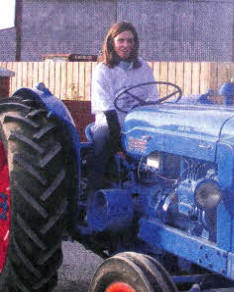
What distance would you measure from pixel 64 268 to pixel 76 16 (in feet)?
61.9

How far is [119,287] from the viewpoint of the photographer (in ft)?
10.2

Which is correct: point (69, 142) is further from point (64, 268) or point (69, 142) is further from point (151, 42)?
point (151, 42)

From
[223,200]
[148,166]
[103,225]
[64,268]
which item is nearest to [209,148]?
[223,200]

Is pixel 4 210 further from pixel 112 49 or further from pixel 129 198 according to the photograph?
pixel 112 49

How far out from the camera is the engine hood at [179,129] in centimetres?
324

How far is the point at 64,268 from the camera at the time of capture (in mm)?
4840

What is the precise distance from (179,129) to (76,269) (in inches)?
69.7

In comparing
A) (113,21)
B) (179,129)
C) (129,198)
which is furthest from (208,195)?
(113,21)

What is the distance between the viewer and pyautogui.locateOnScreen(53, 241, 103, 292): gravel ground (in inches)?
174

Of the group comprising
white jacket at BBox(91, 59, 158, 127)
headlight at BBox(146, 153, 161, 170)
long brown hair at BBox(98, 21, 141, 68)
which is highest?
long brown hair at BBox(98, 21, 141, 68)

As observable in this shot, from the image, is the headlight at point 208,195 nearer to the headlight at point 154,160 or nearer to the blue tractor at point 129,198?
the blue tractor at point 129,198

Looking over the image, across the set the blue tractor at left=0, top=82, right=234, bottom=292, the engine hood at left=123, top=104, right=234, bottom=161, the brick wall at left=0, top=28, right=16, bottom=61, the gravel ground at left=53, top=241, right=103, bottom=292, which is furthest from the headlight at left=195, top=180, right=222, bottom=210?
the brick wall at left=0, top=28, right=16, bottom=61

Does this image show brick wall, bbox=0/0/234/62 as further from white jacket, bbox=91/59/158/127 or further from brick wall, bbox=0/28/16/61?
white jacket, bbox=91/59/158/127

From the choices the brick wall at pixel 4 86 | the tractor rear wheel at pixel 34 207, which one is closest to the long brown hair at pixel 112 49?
the tractor rear wheel at pixel 34 207
